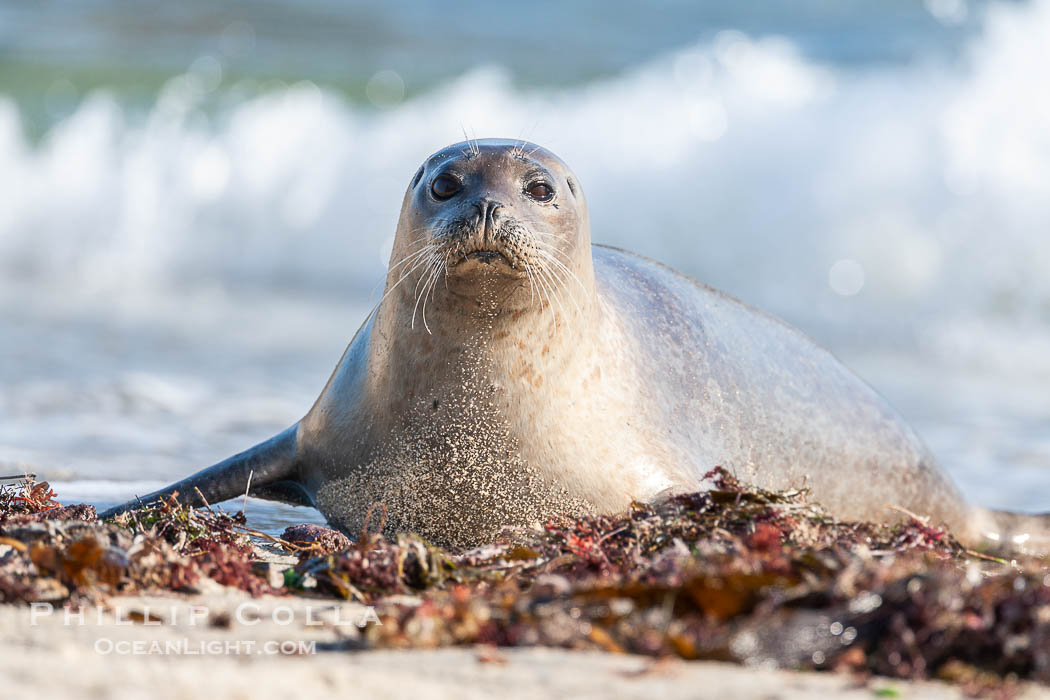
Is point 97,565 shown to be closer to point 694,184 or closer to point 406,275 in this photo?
point 406,275

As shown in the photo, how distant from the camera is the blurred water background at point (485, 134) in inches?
384

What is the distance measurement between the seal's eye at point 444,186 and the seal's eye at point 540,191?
0.24 metres

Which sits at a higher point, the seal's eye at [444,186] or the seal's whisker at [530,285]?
the seal's eye at [444,186]

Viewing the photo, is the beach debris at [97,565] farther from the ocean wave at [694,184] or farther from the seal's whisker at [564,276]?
the ocean wave at [694,184]

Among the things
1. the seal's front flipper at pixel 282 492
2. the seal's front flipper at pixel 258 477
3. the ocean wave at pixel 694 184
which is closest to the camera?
the seal's front flipper at pixel 258 477

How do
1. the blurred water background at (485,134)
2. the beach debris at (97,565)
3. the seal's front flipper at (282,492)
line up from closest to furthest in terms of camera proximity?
the beach debris at (97,565) < the seal's front flipper at (282,492) < the blurred water background at (485,134)

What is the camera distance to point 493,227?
12.9ft

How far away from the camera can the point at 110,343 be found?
10.9 m

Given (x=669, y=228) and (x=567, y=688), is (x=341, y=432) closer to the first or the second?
(x=567, y=688)

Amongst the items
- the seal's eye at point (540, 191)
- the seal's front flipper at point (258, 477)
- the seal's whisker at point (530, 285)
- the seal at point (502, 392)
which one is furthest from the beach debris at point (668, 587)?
the seal's front flipper at point (258, 477)

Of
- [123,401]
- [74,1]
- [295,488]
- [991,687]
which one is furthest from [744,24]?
[991,687]

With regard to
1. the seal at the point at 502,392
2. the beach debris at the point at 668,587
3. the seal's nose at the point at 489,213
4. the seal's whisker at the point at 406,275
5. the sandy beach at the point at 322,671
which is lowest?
the sandy beach at the point at 322,671

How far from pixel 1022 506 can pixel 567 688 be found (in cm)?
550

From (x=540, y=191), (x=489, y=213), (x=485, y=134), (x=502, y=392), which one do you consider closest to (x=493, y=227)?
(x=489, y=213)
